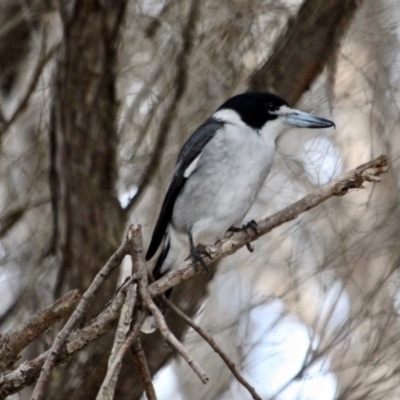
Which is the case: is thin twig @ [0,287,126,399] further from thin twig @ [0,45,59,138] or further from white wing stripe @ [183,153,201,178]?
thin twig @ [0,45,59,138]

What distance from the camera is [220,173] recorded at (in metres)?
2.88

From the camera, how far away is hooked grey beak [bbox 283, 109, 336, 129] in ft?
9.36

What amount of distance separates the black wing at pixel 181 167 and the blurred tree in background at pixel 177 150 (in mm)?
96

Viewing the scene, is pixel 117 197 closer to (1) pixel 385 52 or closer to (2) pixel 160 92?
(2) pixel 160 92

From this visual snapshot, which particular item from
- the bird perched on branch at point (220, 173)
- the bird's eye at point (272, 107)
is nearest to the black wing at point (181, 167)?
the bird perched on branch at point (220, 173)

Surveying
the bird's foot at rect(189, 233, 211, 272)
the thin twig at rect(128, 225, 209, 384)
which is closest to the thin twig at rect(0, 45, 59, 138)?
the bird's foot at rect(189, 233, 211, 272)

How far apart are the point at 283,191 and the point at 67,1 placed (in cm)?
101

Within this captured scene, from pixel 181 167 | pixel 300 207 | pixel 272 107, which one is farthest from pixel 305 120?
pixel 300 207

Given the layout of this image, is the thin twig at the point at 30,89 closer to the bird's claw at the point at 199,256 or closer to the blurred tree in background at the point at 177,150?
the blurred tree in background at the point at 177,150

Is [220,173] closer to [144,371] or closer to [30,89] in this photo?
[30,89]

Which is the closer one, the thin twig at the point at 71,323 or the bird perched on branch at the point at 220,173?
the thin twig at the point at 71,323

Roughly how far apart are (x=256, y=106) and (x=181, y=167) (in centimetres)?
31

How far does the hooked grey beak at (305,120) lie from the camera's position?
9.36ft

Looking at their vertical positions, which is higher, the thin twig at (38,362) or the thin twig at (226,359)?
the thin twig at (38,362)
